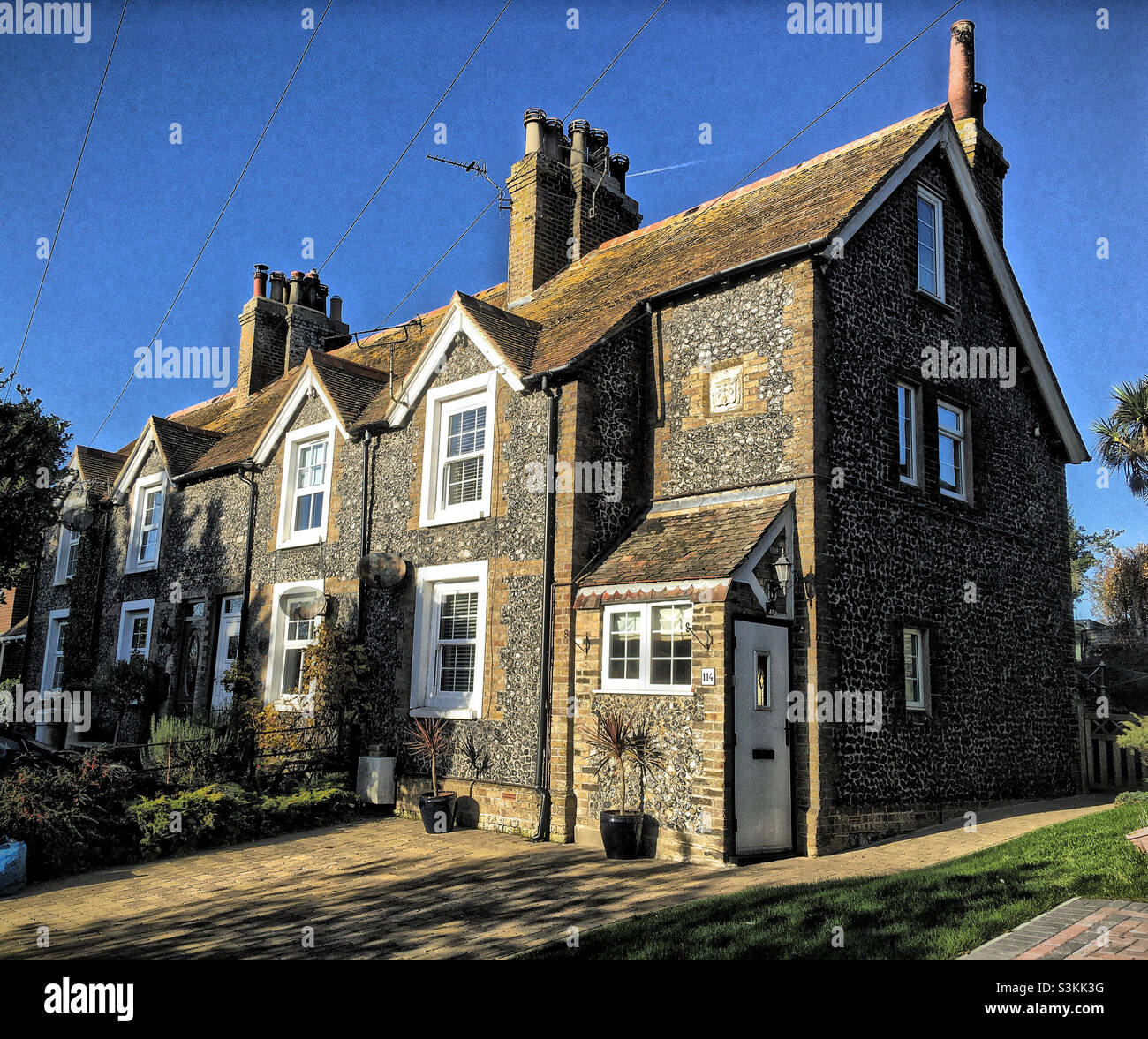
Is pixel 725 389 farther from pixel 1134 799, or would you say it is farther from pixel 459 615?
pixel 1134 799

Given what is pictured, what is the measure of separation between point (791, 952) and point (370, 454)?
11968mm

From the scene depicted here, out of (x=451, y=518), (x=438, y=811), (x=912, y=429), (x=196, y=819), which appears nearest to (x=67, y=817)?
(x=196, y=819)

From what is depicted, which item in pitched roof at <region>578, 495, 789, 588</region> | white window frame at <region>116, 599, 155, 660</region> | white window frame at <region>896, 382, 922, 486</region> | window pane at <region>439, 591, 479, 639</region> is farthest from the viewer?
white window frame at <region>116, 599, 155, 660</region>

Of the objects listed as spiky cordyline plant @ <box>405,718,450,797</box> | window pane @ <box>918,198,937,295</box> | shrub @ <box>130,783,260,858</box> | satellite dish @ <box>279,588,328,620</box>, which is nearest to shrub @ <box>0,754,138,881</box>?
shrub @ <box>130,783,260,858</box>

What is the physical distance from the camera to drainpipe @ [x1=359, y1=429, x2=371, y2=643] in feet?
52.1

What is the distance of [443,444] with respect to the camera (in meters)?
15.4

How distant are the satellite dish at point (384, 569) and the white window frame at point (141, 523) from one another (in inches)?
376

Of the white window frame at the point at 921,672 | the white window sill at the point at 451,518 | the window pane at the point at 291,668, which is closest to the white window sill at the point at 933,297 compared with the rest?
the white window frame at the point at 921,672

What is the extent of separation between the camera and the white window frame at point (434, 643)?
45.5ft

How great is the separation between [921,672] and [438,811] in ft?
23.1

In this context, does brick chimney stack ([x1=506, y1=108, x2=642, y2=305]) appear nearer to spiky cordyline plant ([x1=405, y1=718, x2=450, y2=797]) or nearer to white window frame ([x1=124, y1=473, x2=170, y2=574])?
spiky cordyline plant ([x1=405, y1=718, x2=450, y2=797])

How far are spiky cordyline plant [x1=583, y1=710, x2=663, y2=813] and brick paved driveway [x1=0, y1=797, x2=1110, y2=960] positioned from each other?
109 centimetres

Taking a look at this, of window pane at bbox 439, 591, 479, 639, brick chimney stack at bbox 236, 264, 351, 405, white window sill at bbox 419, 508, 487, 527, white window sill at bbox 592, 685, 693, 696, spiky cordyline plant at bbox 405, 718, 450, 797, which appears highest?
brick chimney stack at bbox 236, 264, 351, 405
